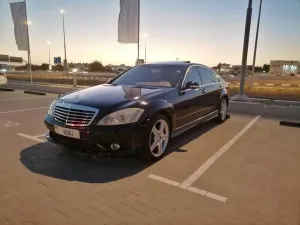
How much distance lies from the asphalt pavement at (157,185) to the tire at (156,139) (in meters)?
0.14

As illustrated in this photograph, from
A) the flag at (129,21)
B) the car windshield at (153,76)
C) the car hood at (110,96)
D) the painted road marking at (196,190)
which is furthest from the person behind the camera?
the flag at (129,21)

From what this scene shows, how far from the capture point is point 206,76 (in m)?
5.67

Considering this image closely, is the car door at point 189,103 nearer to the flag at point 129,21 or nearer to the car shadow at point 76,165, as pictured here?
the car shadow at point 76,165

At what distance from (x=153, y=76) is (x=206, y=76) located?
57.6 inches

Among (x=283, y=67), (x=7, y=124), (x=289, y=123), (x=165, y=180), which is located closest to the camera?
(x=165, y=180)

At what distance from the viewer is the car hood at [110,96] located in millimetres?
3510

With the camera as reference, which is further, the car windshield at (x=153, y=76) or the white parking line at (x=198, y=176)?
the car windshield at (x=153, y=76)

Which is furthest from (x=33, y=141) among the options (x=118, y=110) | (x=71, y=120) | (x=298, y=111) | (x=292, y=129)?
(x=298, y=111)

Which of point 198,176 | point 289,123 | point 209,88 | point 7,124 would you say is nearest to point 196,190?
point 198,176

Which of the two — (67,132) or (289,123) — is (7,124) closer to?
(67,132)

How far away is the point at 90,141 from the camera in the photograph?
10.8ft

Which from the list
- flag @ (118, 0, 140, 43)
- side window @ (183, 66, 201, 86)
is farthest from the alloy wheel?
flag @ (118, 0, 140, 43)

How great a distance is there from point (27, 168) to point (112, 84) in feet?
7.09

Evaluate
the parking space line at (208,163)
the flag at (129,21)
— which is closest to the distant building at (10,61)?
the flag at (129,21)
